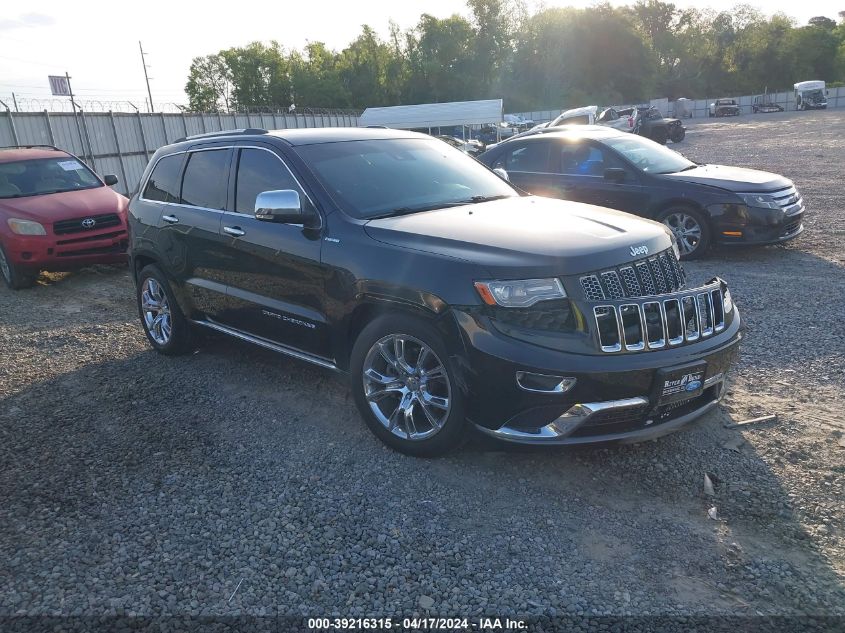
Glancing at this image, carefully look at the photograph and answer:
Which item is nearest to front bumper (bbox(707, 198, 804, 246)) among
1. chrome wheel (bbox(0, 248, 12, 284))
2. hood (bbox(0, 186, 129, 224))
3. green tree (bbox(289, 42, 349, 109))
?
hood (bbox(0, 186, 129, 224))

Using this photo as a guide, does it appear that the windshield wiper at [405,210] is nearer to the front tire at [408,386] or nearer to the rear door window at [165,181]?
the front tire at [408,386]

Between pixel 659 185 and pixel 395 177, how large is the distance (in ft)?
16.5

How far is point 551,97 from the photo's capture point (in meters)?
89.4

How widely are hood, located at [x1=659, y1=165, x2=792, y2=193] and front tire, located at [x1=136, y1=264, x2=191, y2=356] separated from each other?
242 inches

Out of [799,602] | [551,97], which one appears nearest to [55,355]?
[799,602]

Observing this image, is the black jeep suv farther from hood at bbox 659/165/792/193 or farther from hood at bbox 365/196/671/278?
hood at bbox 659/165/792/193

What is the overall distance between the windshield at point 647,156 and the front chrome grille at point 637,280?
17.2 ft

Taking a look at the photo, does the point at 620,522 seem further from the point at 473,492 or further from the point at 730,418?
the point at 730,418

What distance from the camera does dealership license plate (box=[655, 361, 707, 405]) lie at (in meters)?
3.41

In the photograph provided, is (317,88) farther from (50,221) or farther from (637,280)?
(637,280)

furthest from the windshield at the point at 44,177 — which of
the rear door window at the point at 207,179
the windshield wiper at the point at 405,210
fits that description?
the windshield wiper at the point at 405,210

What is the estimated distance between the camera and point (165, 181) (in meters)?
A: 5.94

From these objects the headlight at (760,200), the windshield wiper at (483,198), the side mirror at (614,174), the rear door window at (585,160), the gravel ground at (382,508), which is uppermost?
the windshield wiper at (483,198)

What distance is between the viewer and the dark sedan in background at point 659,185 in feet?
26.8
